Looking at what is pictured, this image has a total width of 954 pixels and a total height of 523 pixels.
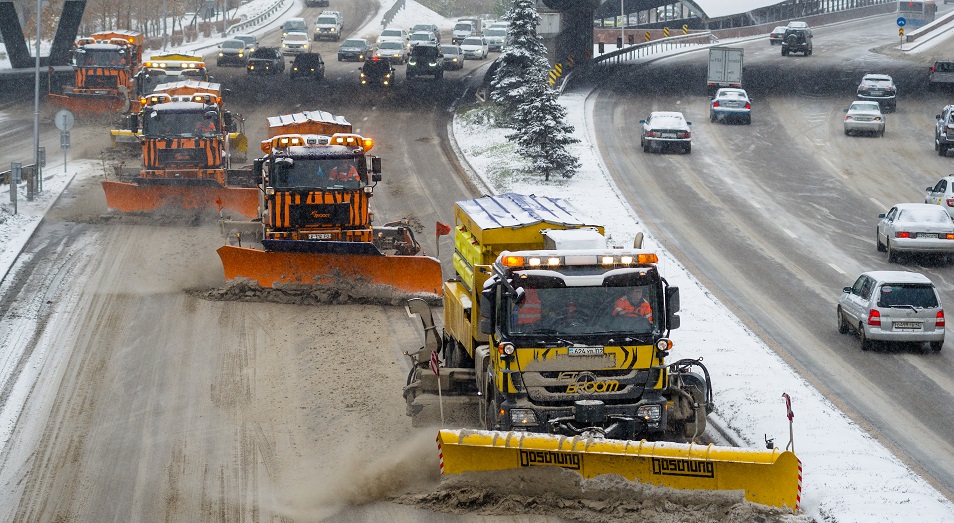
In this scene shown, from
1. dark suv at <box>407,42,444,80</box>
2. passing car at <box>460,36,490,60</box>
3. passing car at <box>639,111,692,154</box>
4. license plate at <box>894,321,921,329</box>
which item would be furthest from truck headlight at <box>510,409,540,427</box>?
passing car at <box>460,36,490,60</box>

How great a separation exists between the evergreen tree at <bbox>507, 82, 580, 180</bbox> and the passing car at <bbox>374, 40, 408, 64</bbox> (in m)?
27.2

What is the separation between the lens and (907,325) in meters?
21.0

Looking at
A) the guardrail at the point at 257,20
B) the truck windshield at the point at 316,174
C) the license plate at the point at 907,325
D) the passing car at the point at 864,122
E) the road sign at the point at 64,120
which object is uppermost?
the guardrail at the point at 257,20

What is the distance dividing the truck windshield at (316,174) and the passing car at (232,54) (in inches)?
1666

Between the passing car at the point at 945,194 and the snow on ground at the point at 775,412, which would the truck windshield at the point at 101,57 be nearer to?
the snow on ground at the point at 775,412

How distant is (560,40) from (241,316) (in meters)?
41.3

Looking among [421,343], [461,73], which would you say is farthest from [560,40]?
[421,343]

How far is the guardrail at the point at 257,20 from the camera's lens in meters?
87.1

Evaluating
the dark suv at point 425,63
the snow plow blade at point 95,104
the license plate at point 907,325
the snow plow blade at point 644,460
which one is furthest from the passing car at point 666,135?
the snow plow blade at point 644,460

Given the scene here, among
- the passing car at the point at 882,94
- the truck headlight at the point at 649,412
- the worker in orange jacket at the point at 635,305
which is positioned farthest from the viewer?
the passing car at the point at 882,94

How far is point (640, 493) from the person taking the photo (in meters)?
12.4

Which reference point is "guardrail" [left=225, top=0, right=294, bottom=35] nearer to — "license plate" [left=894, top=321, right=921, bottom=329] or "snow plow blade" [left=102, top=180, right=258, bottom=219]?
"snow plow blade" [left=102, top=180, right=258, bottom=219]

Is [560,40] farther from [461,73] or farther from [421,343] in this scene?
[421,343]

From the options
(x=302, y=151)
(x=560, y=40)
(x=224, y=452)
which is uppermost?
(x=560, y=40)
